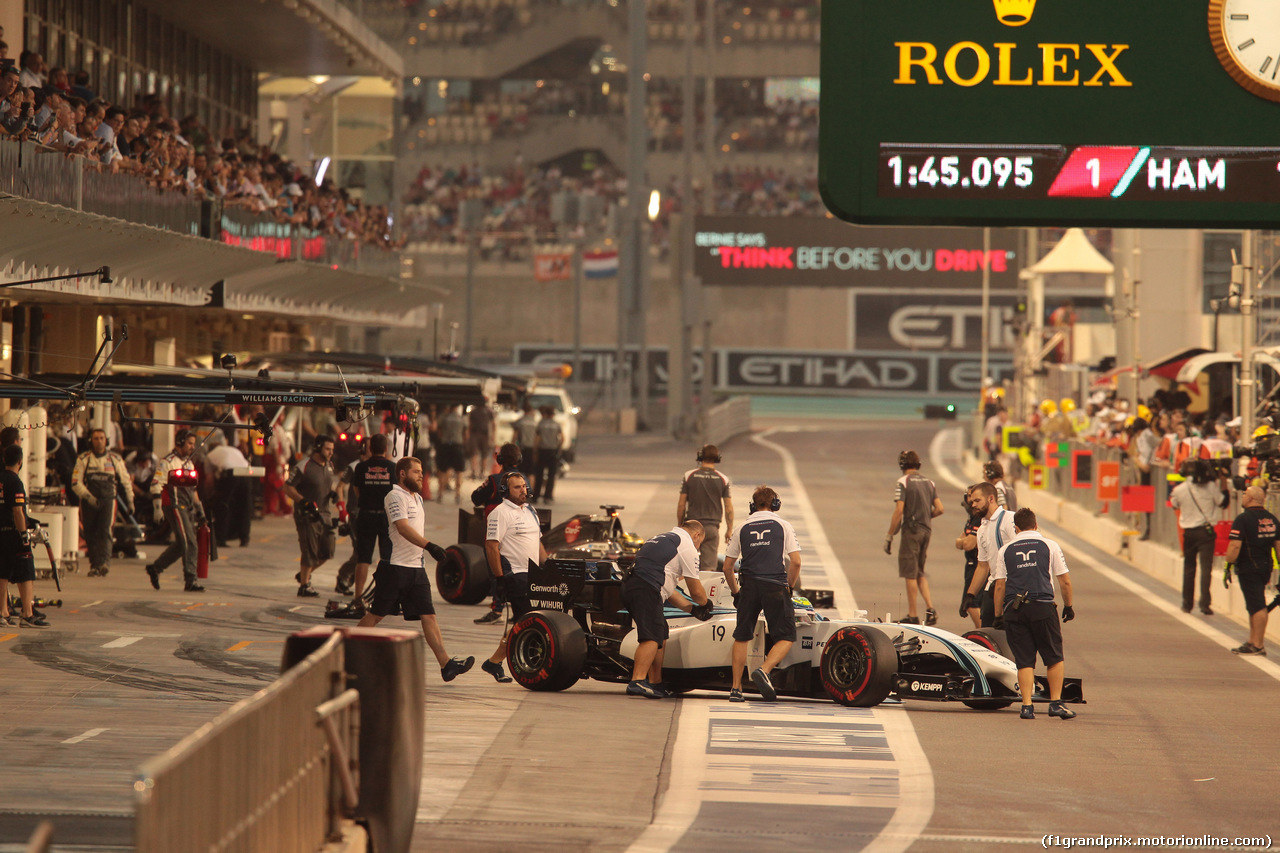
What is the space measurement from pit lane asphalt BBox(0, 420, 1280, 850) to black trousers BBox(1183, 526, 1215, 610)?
0.55 m

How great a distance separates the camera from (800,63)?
237 feet

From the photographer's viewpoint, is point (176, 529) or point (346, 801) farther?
point (176, 529)

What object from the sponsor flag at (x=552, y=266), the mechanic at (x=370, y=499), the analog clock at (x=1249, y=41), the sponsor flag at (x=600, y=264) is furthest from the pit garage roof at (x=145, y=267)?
the sponsor flag at (x=552, y=266)

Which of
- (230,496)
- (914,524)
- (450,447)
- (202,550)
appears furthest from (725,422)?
(914,524)

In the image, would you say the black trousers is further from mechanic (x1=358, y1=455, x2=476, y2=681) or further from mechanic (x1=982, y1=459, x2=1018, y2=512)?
mechanic (x1=358, y1=455, x2=476, y2=681)

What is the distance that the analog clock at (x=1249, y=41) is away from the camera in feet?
34.6

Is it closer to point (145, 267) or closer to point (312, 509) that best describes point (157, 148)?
point (145, 267)

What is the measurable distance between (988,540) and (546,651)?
14.3ft

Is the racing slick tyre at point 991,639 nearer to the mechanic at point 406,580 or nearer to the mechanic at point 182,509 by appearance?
the mechanic at point 406,580

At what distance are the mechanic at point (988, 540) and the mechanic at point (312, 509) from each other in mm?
7213

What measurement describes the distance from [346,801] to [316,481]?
1189 cm

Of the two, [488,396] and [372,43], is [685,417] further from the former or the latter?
[488,396]

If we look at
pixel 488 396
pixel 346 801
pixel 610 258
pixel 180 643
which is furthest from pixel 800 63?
pixel 346 801

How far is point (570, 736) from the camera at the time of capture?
37.7ft
